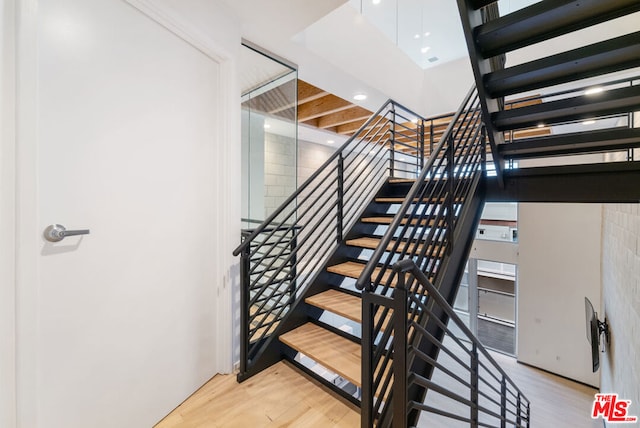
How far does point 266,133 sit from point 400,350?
87.9 inches

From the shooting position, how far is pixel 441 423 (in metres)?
3.94

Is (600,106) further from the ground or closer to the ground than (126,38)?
closer to the ground

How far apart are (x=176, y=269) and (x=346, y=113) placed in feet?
12.4

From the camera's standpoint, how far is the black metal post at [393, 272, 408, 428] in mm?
1115

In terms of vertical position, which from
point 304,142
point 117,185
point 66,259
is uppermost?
point 304,142

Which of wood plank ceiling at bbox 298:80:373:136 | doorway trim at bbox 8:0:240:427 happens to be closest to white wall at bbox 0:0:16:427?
doorway trim at bbox 8:0:240:427

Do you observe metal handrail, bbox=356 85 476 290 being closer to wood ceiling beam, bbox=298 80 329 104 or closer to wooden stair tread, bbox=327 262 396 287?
wooden stair tread, bbox=327 262 396 287

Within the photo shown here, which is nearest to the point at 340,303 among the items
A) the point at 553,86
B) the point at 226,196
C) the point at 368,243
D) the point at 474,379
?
the point at 368,243

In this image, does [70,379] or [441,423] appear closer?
[70,379]

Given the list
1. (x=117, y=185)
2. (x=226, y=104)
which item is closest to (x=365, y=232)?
(x=226, y=104)

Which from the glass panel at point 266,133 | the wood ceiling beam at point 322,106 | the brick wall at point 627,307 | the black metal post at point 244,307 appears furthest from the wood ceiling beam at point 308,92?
the brick wall at point 627,307

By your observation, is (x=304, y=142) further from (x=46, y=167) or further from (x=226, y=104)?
(x=46, y=167)

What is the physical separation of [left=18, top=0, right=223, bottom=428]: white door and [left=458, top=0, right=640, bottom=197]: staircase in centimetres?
165

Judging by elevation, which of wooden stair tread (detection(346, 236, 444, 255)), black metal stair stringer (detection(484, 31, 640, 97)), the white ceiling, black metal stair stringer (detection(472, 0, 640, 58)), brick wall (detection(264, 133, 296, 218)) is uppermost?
the white ceiling
